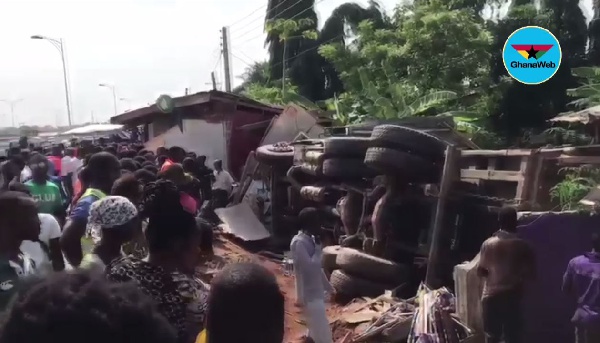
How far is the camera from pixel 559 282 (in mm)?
6637

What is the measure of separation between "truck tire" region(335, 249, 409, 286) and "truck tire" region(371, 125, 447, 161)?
1.29 m

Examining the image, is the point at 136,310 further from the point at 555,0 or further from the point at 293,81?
the point at 293,81

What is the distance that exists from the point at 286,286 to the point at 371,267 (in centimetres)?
205

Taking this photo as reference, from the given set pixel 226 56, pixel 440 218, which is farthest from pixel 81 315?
pixel 226 56

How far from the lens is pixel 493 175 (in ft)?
25.1

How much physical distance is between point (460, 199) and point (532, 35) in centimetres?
1631

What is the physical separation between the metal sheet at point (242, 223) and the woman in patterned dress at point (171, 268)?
9.70m

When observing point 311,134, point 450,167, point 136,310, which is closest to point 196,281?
point 136,310

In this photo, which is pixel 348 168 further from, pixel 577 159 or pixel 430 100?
pixel 430 100

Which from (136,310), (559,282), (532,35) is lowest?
(559,282)

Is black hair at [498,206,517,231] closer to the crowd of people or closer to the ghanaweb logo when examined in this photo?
the crowd of people

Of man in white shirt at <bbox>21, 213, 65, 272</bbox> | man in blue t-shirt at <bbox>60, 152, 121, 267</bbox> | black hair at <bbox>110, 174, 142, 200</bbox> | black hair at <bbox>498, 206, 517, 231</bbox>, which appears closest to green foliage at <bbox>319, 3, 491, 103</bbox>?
black hair at <bbox>498, 206, 517, 231</bbox>

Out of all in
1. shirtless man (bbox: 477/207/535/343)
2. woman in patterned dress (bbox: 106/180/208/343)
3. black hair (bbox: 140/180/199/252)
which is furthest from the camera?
shirtless man (bbox: 477/207/535/343)

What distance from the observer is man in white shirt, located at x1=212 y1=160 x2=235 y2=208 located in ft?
45.7
